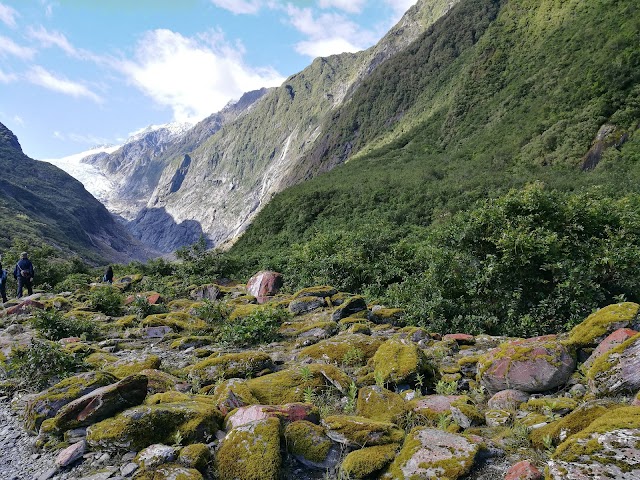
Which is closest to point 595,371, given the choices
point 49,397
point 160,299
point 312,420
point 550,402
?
point 550,402

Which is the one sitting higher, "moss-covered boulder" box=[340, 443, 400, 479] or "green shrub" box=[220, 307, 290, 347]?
"green shrub" box=[220, 307, 290, 347]

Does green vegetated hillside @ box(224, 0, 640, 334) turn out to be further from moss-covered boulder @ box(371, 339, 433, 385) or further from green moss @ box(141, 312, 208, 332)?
green moss @ box(141, 312, 208, 332)

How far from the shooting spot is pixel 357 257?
56.2 ft

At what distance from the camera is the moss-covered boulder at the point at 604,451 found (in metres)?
3.24

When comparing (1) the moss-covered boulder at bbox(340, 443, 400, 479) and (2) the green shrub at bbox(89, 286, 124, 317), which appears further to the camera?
(2) the green shrub at bbox(89, 286, 124, 317)

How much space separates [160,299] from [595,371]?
14337 mm

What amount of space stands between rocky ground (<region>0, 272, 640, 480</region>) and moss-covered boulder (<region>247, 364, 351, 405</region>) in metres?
0.02

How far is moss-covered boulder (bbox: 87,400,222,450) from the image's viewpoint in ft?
15.2

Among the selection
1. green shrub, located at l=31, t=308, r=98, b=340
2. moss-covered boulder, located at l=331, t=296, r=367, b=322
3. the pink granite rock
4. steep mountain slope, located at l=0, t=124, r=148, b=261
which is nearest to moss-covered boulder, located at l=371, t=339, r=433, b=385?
the pink granite rock

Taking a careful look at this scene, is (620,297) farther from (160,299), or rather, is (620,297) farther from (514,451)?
(160,299)

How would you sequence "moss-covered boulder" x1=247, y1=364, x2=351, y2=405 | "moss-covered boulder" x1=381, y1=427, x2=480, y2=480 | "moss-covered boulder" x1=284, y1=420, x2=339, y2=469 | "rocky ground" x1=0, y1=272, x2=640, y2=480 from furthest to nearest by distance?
"moss-covered boulder" x1=247, y1=364, x2=351, y2=405
"moss-covered boulder" x1=284, y1=420, x2=339, y2=469
"rocky ground" x1=0, y1=272, x2=640, y2=480
"moss-covered boulder" x1=381, y1=427, x2=480, y2=480

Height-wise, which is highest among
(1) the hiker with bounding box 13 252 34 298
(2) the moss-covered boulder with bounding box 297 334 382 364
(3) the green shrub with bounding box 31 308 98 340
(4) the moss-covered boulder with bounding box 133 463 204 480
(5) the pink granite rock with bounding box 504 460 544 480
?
(1) the hiker with bounding box 13 252 34 298

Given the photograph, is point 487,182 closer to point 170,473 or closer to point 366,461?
point 366,461

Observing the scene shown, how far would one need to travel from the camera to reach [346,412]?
218 inches
